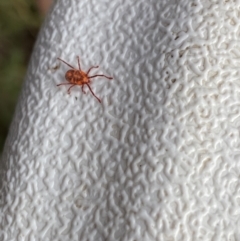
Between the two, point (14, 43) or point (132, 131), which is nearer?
point (132, 131)

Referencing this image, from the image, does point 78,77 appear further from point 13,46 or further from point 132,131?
point 13,46

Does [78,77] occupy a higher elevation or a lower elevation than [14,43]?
lower

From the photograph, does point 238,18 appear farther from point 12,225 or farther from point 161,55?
point 12,225

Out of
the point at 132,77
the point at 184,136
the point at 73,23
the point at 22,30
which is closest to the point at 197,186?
the point at 184,136

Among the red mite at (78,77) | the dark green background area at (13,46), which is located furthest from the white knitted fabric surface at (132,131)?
the dark green background area at (13,46)

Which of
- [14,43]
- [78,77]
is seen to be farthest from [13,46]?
[78,77]

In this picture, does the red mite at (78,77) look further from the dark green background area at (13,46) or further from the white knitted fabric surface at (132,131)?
the dark green background area at (13,46)

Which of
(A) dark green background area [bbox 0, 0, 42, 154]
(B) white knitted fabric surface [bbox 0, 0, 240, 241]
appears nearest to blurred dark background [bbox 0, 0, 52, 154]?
(A) dark green background area [bbox 0, 0, 42, 154]
